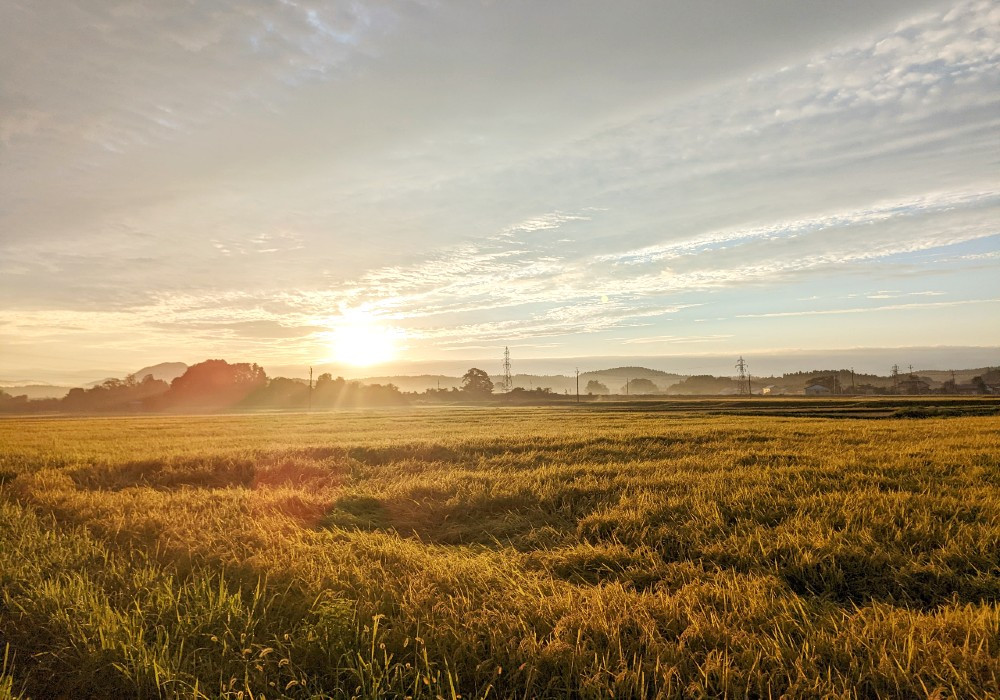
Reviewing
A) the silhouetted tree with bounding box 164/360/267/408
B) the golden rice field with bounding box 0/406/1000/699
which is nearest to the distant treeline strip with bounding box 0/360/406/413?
the silhouetted tree with bounding box 164/360/267/408

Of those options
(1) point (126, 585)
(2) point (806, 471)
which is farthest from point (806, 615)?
(2) point (806, 471)

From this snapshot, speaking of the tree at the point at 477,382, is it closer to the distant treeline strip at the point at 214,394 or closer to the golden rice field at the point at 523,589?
the distant treeline strip at the point at 214,394

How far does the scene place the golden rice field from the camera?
3.51m

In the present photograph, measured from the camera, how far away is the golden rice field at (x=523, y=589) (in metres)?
3.51

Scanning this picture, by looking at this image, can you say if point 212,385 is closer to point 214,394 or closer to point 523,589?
point 214,394

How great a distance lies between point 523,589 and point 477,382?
136 meters

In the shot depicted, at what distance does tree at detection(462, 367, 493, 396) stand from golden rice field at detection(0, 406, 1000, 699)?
128464 millimetres

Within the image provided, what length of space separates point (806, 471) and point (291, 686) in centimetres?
1053

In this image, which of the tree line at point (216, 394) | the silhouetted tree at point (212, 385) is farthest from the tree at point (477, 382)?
the silhouetted tree at point (212, 385)

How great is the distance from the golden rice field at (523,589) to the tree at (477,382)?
12846 centimetres

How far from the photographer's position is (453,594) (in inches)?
194

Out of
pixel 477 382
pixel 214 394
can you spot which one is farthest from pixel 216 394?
pixel 477 382

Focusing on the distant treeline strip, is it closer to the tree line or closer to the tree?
the tree line

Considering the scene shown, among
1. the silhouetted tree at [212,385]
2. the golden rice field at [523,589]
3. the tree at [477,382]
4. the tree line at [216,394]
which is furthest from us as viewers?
the tree at [477,382]
